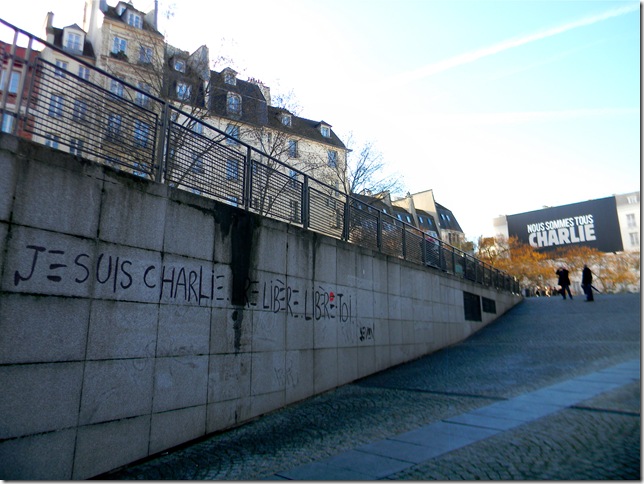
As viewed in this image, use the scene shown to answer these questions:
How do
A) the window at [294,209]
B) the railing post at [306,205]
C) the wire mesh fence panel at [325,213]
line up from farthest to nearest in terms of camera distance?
the wire mesh fence panel at [325,213]
the railing post at [306,205]
the window at [294,209]

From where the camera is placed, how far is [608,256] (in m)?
61.9

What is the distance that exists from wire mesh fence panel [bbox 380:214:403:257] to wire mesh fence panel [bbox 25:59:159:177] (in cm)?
720

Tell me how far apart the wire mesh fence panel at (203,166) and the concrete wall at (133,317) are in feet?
1.79

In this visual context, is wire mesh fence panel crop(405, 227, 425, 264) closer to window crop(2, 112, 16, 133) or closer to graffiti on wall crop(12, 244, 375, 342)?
graffiti on wall crop(12, 244, 375, 342)

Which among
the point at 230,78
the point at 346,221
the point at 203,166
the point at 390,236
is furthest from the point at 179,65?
the point at 203,166

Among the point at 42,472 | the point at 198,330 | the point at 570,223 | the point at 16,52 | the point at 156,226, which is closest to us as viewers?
the point at 42,472

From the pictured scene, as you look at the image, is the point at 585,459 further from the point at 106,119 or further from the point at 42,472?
the point at 106,119

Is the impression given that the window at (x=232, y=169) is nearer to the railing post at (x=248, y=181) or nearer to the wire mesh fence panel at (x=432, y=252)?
the railing post at (x=248, y=181)

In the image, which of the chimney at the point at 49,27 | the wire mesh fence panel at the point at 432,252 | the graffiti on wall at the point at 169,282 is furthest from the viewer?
the chimney at the point at 49,27

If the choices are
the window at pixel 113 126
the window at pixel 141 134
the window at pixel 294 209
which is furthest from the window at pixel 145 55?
the window at pixel 113 126

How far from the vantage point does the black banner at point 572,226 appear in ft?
213

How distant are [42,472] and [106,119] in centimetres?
424

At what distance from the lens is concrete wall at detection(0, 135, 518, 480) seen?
450 cm

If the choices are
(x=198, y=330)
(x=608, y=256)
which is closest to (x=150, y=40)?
(x=198, y=330)
